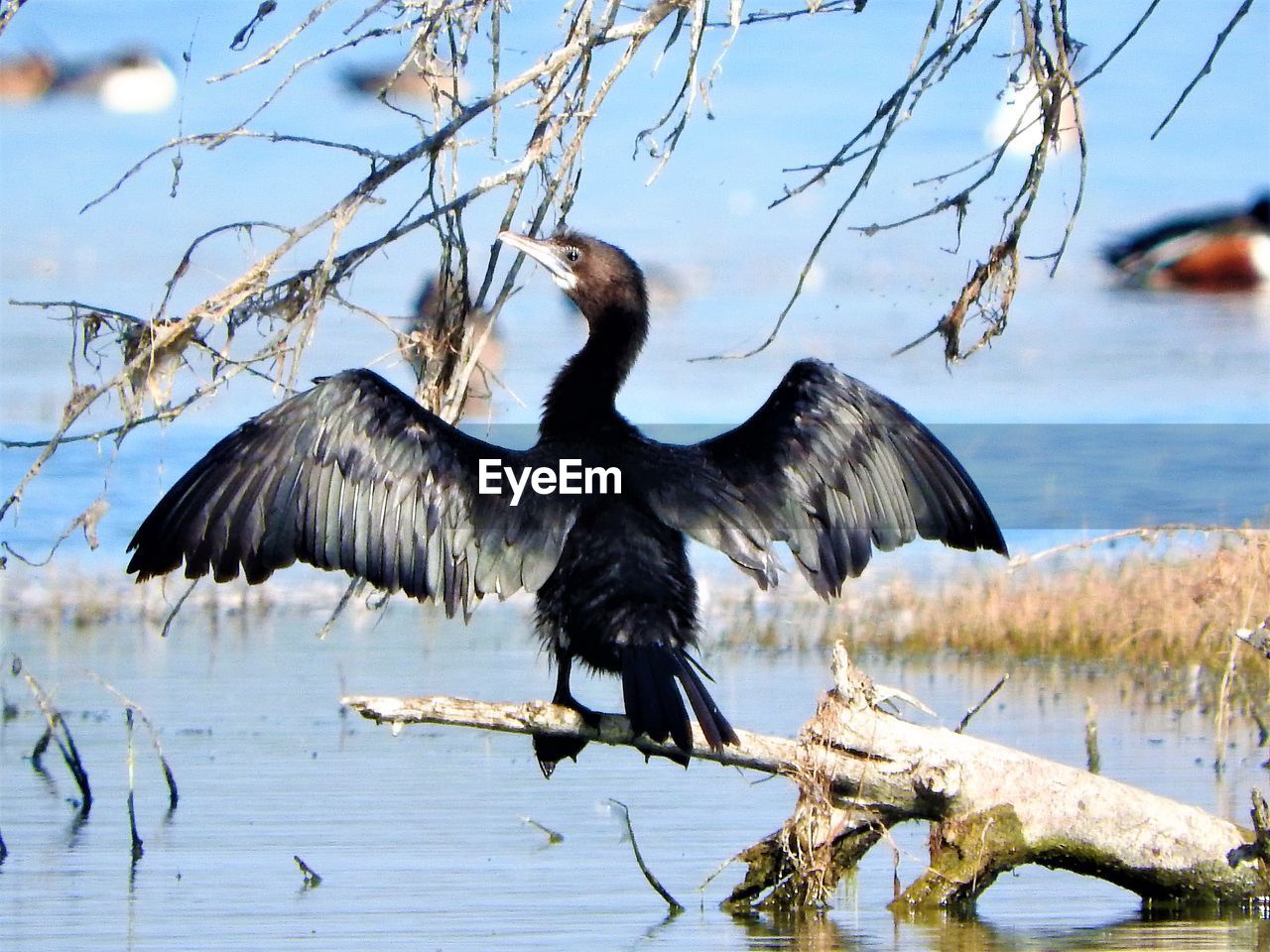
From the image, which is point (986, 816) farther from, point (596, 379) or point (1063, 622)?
point (1063, 622)

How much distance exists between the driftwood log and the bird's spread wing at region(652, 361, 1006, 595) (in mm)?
373

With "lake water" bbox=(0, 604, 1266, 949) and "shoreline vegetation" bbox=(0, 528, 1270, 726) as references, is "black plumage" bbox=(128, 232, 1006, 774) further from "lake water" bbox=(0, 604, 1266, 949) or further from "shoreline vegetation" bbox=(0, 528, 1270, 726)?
"shoreline vegetation" bbox=(0, 528, 1270, 726)

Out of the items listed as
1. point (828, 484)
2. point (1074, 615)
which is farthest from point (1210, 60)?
point (1074, 615)

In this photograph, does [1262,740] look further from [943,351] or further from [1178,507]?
[1178,507]

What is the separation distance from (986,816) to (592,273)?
2135 mm

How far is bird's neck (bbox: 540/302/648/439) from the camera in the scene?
20.9ft

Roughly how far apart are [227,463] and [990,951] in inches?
98.8

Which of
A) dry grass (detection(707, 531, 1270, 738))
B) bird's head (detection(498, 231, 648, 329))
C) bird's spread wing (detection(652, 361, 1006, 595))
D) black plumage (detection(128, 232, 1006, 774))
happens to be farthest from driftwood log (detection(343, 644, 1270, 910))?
dry grass (detection(707, 531, 1270, 738))

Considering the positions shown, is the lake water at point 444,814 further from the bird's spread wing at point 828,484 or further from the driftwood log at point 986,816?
the bird's spread wing at point 828,484

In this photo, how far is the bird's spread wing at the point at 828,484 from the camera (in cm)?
Answer: 603

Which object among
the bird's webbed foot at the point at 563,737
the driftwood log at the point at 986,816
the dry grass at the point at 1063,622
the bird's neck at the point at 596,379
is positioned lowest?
the driftwood log at the point at 986,816

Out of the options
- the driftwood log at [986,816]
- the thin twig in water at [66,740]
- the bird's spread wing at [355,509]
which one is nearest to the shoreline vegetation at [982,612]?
the thin twig in water at [66,740]

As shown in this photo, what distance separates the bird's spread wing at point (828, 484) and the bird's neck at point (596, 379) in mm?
327

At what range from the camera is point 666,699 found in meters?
5.41
